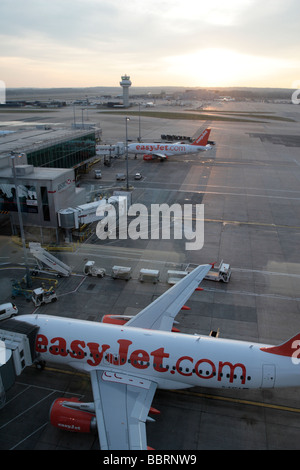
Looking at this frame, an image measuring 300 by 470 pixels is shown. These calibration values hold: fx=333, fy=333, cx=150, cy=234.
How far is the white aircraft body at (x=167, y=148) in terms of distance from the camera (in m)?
93.9

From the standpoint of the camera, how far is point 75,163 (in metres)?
72.4

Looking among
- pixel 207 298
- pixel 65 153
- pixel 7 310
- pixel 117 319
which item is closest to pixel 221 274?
pixel 207 298

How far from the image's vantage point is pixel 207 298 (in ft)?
113

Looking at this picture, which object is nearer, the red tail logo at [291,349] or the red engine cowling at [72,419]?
the red engine cowling at [72,419]

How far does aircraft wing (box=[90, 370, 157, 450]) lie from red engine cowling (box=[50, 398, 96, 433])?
1511mm

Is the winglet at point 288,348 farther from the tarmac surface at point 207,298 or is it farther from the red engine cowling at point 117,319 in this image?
the red engine cowling at point 117,319

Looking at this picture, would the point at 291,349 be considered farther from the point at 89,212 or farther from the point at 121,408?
the point at 89,212

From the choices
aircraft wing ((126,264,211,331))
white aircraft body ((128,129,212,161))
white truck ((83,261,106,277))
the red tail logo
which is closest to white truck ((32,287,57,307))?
white truck ((83,261,106,277))

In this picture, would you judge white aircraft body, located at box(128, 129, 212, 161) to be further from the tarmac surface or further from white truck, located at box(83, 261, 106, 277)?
white truck, located at box(83, 261, 106, 277)

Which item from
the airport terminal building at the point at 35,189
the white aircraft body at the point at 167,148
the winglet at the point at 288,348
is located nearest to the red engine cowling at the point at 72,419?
the winglet at the point at 288,348

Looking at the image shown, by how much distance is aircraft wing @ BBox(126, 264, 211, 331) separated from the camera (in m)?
25.6

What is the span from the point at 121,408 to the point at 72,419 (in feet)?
10.9

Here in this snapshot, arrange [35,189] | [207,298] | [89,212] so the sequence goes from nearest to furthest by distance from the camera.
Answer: [207,298] < [35,189] < [89,212]
